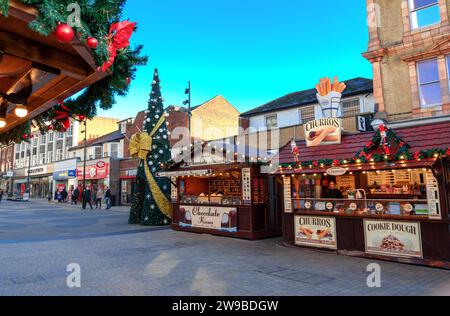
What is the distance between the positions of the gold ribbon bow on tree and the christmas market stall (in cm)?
137

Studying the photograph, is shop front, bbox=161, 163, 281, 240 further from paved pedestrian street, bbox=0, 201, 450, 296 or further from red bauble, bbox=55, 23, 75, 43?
red bauble, bbox=55, 23, 75, 43

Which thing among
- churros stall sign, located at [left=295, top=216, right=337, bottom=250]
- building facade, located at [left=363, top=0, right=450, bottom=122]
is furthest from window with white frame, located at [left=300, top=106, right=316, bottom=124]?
churros stall sign, located at [left=295, top=216, right=337, bottom=250]

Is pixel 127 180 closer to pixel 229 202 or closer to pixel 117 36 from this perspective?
pixel 229 202

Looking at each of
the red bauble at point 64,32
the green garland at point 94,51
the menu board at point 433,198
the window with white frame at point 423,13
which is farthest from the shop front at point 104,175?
the red bauble at point 64,32

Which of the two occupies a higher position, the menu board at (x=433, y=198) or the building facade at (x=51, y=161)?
the building facade at (x=51, y=161)

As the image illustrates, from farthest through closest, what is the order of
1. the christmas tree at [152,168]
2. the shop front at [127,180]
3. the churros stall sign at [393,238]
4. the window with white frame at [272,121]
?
the shop front at [127,180] < the window with white frame at [272,121] < the christmas tree at [152,168] < the churros stall sign at [393,238]

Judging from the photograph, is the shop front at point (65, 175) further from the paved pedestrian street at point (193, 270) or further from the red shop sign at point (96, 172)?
the paved pedestrian street at point (193, 270)

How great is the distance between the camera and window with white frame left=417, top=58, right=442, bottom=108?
1344 cm

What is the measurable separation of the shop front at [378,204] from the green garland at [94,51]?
274 inches

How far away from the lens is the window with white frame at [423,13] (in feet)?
44.7

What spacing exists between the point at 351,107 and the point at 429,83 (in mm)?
6101

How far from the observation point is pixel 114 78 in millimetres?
3154

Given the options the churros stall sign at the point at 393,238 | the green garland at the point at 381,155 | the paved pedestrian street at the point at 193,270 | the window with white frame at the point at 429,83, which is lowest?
the paved pedestrian street at the point at 193,270

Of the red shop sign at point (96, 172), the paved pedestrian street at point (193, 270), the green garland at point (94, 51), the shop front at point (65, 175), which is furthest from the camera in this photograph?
the shop front at point (65, 175)
